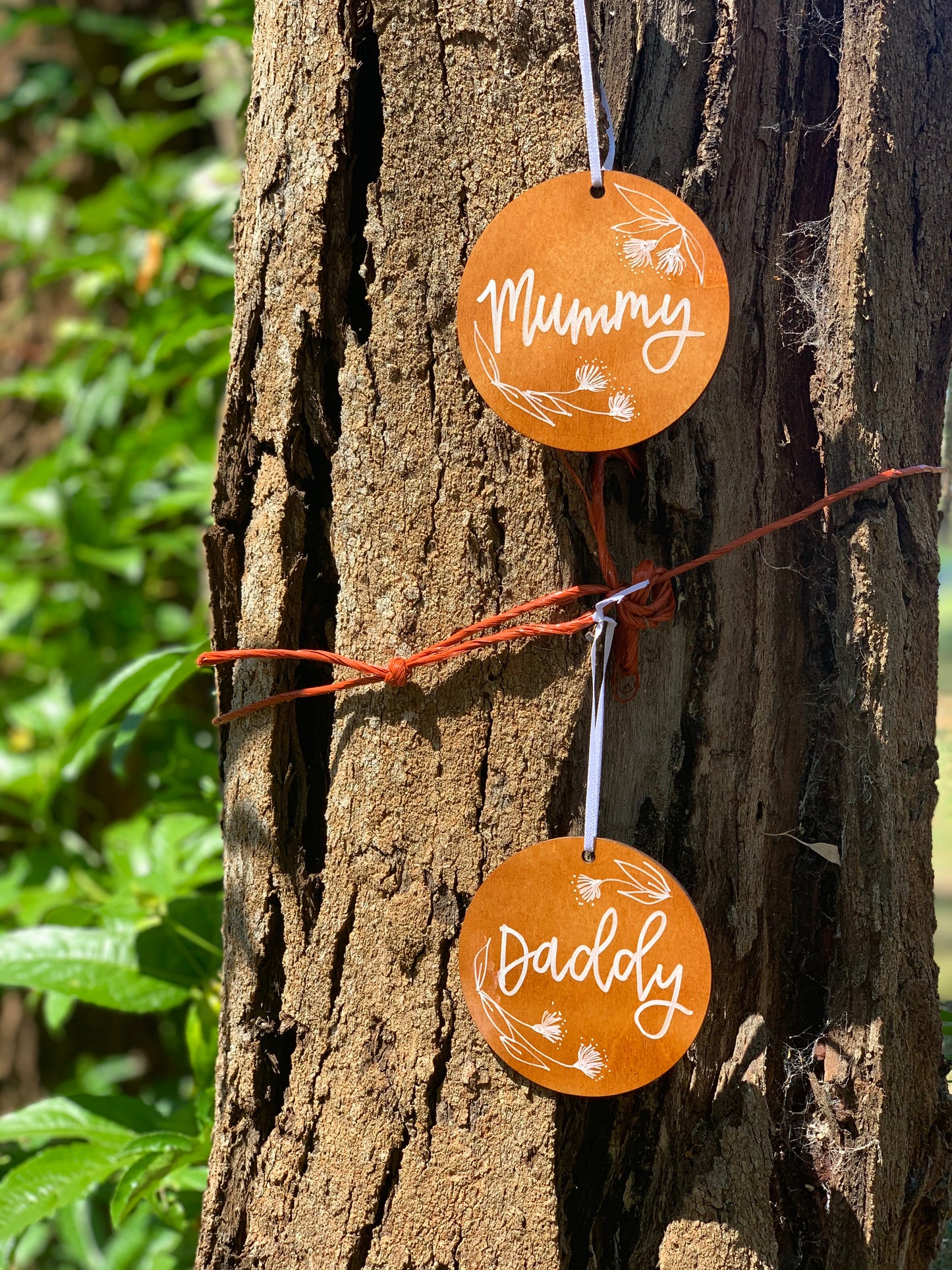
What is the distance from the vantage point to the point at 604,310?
80 centimetres

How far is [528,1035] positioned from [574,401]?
1.62ft

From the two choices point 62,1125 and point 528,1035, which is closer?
point 528,1035

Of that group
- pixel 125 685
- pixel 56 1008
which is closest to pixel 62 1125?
pixel 56 1008

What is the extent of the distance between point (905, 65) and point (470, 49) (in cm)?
42

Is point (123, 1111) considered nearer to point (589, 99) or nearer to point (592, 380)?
point (592, 380)

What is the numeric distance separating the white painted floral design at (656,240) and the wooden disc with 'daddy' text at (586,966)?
0.45 m

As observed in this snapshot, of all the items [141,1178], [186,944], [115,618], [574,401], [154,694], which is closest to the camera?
[574,401]

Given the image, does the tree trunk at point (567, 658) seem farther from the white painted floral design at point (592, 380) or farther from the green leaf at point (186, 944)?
the green leaf at point (186, 944)

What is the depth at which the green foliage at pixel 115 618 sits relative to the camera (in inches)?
54.7

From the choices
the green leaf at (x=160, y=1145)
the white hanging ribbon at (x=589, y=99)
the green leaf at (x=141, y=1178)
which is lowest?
the green leaf at (x=141, y=1178)

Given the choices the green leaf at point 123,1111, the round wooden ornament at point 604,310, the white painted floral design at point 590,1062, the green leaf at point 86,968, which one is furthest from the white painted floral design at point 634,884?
the green leaf at point 123,1111

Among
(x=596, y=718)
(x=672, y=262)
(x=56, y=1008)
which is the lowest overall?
(x=56, y=1008)

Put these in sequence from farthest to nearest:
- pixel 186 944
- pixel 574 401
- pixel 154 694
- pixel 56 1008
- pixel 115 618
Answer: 1. pixel 115 618
2. pixel 56 1008
3. pixel 186 944
4. pixel 154 694
5. pixel 574 401

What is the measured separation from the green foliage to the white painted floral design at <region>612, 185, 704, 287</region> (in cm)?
79
